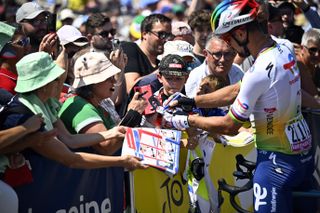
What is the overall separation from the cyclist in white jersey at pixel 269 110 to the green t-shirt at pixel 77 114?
102 cm

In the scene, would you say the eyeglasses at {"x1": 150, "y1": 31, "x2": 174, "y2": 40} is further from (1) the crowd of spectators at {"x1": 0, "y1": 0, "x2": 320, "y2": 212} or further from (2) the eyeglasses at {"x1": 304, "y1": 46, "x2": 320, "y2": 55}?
(2) the eyeglasses at {"x1": 304, "y1": 46, "x2": 320, "y2": 55}

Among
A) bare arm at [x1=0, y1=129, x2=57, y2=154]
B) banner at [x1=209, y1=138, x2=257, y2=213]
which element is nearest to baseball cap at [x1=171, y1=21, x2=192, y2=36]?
banner at [x1=209, y1=138, x2=257, y2=213]

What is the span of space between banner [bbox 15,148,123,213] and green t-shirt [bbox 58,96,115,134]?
0.23 meters

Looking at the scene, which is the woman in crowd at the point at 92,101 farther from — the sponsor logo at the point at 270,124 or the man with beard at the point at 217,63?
the man with beard at the point at 217,63

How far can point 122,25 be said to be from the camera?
2472 cm

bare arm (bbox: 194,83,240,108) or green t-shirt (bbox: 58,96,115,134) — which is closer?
green t-shirt (bbox: 58,96,115,134)

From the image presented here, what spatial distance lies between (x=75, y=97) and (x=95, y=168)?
67cm

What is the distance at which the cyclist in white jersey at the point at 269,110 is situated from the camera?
6.29 metres

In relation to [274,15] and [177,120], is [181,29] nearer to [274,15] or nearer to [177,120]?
[274,15]

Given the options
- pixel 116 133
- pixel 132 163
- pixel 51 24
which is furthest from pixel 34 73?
pixel 51 24

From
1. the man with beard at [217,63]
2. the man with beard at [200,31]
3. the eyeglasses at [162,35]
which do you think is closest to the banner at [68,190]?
the man with beard at [217,63]

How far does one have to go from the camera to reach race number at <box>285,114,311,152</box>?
6406 mm

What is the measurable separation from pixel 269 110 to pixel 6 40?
7.22 ft

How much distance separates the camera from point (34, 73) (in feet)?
19.7
